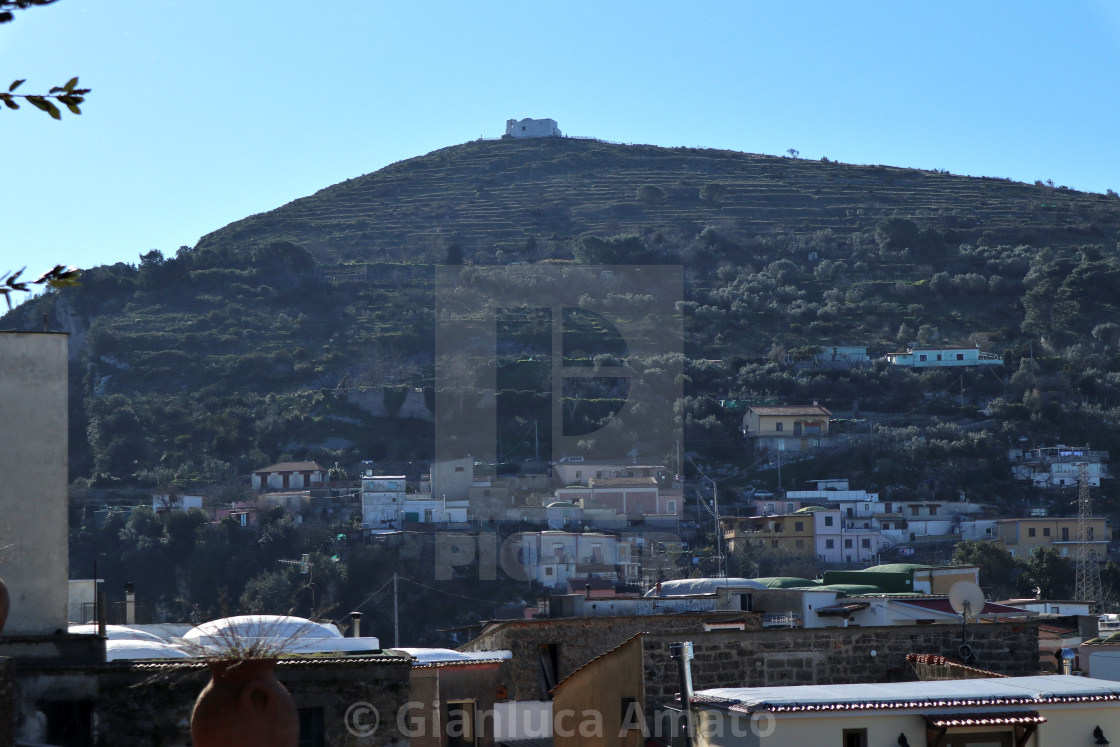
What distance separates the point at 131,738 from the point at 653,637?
3344 millimetres

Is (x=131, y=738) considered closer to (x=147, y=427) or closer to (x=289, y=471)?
(x=289, y=471)

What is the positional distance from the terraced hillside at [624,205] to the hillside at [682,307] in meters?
0.29

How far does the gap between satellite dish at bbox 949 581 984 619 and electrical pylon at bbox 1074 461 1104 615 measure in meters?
19.2

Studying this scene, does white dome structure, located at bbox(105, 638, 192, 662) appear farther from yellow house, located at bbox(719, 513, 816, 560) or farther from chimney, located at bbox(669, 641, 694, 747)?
yellow house, located at bbox(719, 513, 816, 560)

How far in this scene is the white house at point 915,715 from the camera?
316 inches

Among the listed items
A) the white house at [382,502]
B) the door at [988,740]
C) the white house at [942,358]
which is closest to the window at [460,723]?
the door at [988,740]

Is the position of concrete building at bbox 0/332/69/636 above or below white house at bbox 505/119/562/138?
below

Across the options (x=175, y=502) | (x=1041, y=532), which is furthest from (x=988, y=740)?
(x=175, y=502)

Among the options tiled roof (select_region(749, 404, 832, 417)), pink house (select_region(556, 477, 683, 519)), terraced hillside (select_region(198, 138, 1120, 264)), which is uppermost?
terraced hillside (select_region(198, 138, 1120, 264))

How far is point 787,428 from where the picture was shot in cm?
6606

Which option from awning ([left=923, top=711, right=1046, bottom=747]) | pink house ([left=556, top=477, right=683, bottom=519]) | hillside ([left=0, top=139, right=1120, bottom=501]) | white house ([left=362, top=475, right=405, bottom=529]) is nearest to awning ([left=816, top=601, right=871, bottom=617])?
awning ([left=923, top=711, right=1046, bottom=747])

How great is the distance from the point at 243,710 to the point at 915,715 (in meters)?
3.75

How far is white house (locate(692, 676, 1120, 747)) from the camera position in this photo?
26.3ft

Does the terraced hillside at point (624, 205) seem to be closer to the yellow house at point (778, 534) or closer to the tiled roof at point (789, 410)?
the tiled roof at point (789, 410)
